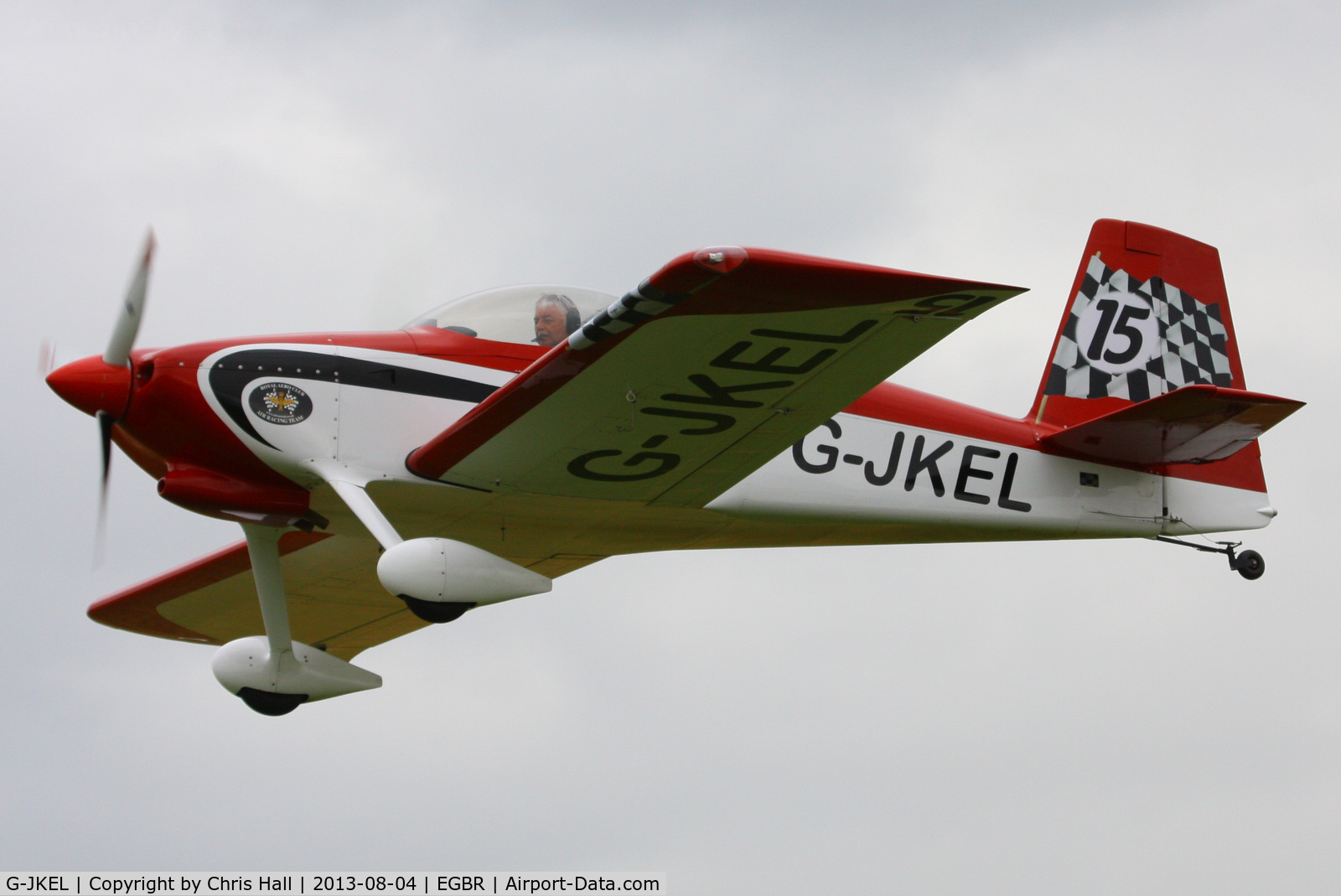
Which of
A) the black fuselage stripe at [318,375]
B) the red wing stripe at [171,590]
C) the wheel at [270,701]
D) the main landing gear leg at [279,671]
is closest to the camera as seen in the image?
the black fuselage stripe at [318,375]

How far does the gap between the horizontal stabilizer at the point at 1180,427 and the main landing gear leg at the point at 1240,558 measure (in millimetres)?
612

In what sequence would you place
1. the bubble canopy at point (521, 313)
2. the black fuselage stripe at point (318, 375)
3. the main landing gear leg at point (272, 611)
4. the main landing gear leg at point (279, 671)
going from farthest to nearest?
the main landing gear leg at point (279, 671)
the main landing gear leg at point (272, 611)
the bubble canopy at point (521, 313)
the black fuselage stripe at point (318, 375)

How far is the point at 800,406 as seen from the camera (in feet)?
27.1

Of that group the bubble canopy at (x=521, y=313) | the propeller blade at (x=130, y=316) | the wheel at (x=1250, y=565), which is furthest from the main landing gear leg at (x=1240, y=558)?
the propeller blade at (x=130, y=316)

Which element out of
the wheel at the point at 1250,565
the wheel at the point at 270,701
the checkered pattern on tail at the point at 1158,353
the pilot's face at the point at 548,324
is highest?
the checkered pattern on tail at the point at 1158,353

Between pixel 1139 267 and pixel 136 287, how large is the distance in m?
7.32

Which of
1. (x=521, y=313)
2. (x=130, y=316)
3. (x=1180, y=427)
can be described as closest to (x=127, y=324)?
(x=130, y=316)

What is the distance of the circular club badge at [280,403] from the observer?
8.55 m

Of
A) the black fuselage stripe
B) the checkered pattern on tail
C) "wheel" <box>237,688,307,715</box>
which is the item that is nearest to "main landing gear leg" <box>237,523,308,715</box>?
"wheel" <box>237,688,307,715</box>

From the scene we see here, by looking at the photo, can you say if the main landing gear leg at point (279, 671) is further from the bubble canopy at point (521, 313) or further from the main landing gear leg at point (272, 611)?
the bubble canopy at point (521, 313)

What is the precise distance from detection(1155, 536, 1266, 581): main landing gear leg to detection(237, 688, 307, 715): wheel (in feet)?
19.9

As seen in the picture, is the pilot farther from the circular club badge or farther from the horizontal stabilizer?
the horizontal stabilizer

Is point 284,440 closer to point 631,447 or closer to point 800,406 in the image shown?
point 631,447

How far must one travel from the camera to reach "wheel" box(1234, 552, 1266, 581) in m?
10.3
